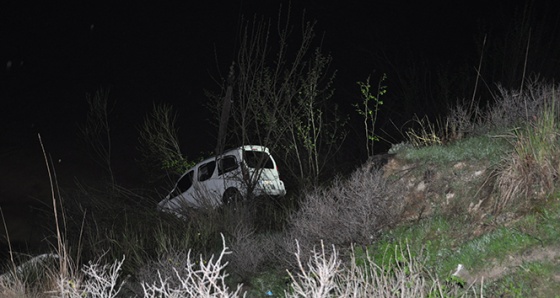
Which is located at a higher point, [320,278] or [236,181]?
[320,278]

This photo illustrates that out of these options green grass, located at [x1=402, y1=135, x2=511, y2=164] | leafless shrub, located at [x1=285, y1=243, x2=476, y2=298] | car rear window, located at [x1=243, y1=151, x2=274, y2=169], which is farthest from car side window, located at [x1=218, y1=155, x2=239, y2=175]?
leafless shrub, located at [x1=285, y1=243, x2=476, y2=298]

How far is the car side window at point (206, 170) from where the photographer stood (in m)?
17.5

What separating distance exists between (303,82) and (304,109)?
61 cm

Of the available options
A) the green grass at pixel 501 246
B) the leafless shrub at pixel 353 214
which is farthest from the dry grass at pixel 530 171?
the leafless shrub at pixel 353 214

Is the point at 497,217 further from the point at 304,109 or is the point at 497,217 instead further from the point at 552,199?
the point at 304,109

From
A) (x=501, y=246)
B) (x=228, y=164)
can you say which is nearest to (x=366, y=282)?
(x=501, y=246)

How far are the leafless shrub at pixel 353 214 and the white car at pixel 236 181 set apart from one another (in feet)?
15.9

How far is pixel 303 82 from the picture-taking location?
1536cm

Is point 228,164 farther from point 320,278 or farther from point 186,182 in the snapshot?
point 320,278

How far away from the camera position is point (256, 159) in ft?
52.1

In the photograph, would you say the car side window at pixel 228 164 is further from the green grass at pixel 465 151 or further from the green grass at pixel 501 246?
the green grass at pixel 501 246

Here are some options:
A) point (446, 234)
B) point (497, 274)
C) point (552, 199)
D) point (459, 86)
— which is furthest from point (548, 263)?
point (459, 86)

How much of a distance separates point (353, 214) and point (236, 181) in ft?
22.8

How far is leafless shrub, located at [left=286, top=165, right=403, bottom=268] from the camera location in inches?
363
